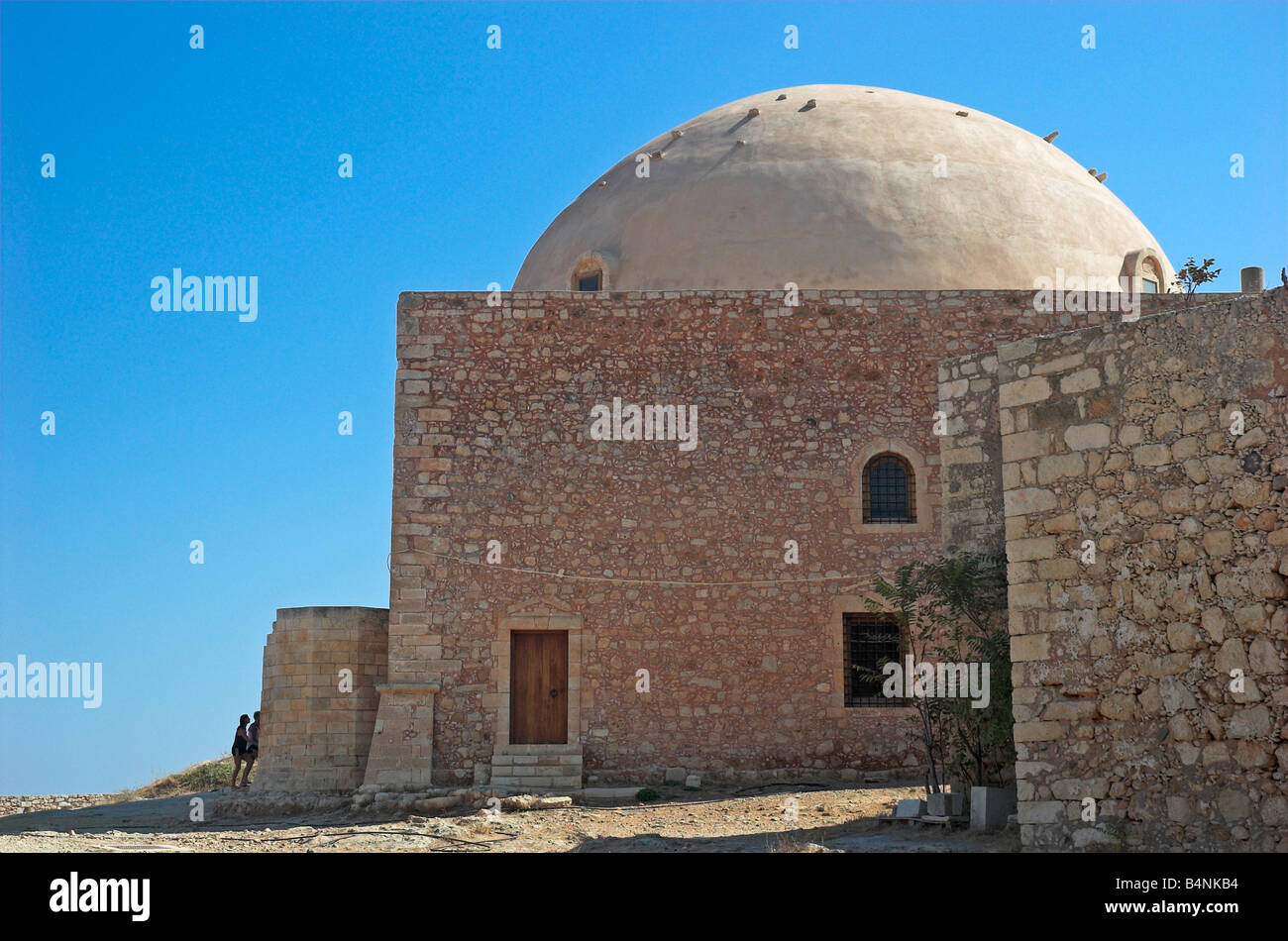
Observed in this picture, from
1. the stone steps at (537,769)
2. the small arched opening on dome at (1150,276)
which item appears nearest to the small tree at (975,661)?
the stone steps at (537,769)

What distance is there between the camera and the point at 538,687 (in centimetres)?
1406

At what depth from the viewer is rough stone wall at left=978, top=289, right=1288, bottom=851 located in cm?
630

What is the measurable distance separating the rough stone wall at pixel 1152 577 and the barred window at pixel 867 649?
682 centimetres

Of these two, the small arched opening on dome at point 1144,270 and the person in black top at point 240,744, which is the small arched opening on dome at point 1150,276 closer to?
the small arched opening on dome at point 1144,270

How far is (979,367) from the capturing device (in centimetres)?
933

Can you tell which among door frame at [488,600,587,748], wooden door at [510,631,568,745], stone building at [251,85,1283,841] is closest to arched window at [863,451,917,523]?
stone building at [251,85,1283,841]

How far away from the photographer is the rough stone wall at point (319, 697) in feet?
46.0

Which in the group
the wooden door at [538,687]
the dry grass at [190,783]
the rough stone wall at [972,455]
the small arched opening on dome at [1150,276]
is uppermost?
the small arched opening on dome at [1150,276]

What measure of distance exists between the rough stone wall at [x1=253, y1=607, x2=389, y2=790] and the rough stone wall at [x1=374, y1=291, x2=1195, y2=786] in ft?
2.27

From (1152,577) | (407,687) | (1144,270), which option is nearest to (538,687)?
(407,687)

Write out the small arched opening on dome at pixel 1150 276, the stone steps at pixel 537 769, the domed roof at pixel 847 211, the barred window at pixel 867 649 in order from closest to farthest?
the stone steps at pixel 537 769
the barred window at pixel 867 649
the domed roof at pixel 847 211
the small arched opening on dome at pixel 1150 276

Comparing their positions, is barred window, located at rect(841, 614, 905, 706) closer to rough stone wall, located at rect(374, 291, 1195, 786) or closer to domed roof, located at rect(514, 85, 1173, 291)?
rough stone wall, located at rect(374, 291, 1195, 786)
